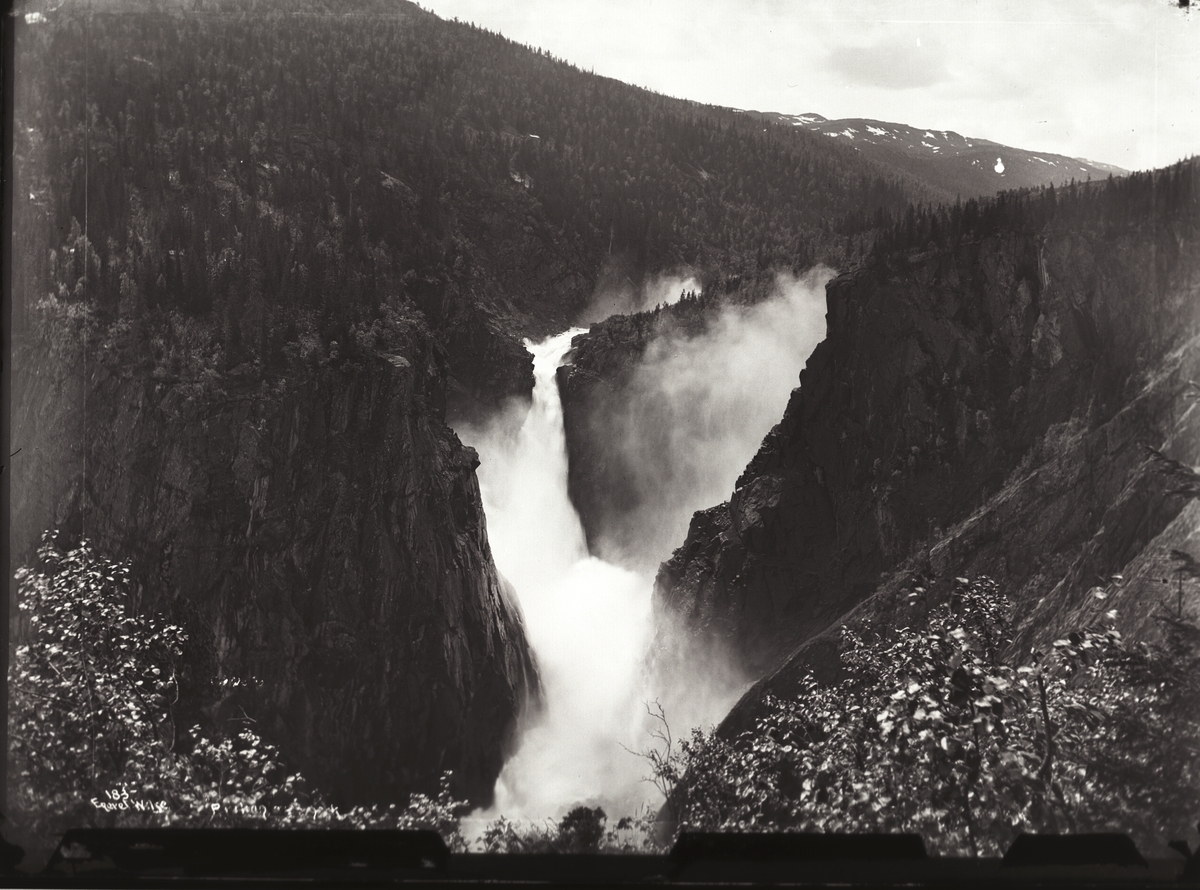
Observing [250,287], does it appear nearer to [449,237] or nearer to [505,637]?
[449,237]

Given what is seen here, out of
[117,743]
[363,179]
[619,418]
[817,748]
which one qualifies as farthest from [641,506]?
[117,743]

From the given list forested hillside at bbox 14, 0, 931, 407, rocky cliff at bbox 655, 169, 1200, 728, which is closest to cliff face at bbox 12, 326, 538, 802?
forested hillside at bbox 14, 0, 931, 407

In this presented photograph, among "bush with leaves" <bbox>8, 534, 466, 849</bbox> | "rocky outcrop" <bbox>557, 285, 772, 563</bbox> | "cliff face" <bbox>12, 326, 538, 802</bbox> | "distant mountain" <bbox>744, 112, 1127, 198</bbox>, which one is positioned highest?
"distant mountain" <bbox>744, 112, 1127, 198</bbox>

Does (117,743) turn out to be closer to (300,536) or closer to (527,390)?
(300,536)

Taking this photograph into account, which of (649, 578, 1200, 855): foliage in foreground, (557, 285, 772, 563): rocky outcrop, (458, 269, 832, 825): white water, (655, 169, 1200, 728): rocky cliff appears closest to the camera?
A: (649, 578, 1200, 855): foliage in foreground

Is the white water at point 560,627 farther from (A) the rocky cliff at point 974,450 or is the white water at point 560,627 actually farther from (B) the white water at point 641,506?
(A) the rocky cliff at point 974,450

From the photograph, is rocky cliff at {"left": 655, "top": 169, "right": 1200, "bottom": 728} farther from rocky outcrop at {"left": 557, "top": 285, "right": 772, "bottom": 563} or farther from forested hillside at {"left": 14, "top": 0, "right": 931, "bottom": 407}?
forested hillside at {"left": 14, "top": 0, "right": 931, "bottom": 407}
